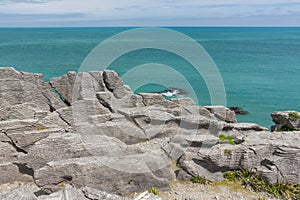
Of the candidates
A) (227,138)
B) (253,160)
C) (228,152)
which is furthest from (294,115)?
(228,152)

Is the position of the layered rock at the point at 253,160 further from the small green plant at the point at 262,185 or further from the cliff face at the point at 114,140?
the small green plant at the point at 262,185

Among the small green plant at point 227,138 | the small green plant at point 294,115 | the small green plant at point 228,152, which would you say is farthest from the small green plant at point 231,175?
the small green plant at point 294,115

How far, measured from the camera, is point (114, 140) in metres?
16.3

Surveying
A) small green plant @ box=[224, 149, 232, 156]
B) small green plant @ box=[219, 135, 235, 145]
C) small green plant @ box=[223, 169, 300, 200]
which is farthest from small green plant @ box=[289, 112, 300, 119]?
small green plant @ box=[224, 149, 232, 156]

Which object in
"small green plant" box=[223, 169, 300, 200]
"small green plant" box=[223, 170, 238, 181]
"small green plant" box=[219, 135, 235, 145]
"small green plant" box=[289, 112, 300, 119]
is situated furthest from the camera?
"small green plant" box=[289, 112, 300, 119]

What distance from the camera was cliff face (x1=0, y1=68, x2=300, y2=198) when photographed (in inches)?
545

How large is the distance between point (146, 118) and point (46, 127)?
639cm

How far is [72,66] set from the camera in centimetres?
7256

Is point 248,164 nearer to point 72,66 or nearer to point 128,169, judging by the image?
point 128,169

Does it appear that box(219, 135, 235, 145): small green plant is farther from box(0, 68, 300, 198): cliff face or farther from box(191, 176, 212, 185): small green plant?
box(191, 176, 212, 185): small green plant

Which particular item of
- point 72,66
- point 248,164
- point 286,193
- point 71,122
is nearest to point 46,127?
point 71,122

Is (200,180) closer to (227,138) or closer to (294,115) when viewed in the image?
(227,138)

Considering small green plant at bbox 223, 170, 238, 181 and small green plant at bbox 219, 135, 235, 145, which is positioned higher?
small green plant at bbox 219, 135, 235, 145

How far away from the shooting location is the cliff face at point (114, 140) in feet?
45.4
